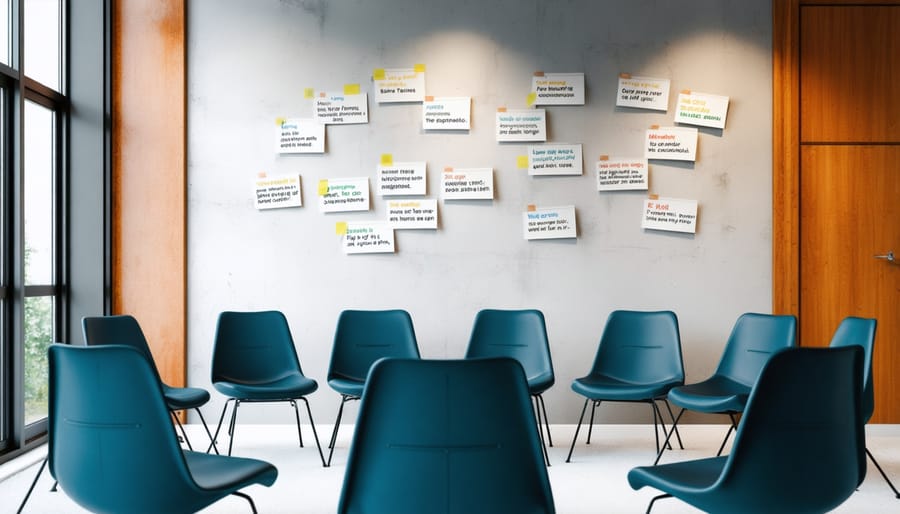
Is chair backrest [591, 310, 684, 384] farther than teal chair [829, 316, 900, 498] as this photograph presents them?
Yes

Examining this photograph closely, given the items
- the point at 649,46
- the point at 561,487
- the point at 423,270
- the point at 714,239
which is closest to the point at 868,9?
the point at 649,46

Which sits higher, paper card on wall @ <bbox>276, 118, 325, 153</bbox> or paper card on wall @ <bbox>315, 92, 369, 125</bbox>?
paper card on wall @ <bbox>315, 92, 369, 125</bbox>

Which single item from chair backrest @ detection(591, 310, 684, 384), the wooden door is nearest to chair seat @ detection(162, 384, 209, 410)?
chair backrest @ detection(591, 310, 684, 384)

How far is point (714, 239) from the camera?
4809 mm

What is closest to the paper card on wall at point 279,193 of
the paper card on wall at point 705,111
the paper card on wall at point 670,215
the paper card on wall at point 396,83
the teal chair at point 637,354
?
the paper card on wall at point 396,83

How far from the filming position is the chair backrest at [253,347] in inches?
165

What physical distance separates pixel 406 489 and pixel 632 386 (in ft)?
8.33

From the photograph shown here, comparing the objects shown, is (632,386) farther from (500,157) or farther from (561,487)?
(500,157)

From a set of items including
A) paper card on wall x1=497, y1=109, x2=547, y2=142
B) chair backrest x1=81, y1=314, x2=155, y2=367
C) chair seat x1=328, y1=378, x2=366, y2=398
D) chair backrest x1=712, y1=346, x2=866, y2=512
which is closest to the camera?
chair backrest x1=712, y1=346, x2=866, y2=512

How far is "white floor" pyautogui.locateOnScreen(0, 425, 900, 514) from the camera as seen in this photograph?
10.3 ft

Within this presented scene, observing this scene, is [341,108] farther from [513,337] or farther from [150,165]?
[513,337]

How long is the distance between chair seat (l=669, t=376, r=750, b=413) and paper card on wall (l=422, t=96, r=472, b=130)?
218cm

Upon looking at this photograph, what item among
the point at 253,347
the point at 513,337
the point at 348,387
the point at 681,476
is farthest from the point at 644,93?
the point at 681,476

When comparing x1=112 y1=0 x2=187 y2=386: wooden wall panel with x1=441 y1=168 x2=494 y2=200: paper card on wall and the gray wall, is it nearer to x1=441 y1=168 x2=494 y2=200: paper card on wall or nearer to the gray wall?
the gray wall
